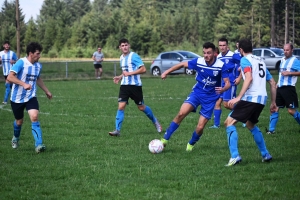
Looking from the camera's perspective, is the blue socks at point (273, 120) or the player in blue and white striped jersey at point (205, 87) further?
the blue socks at point (273, 120)

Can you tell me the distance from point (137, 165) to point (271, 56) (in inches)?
1242

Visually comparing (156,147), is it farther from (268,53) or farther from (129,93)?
(268,53)

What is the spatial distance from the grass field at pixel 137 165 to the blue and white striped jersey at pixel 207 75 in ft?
3.31

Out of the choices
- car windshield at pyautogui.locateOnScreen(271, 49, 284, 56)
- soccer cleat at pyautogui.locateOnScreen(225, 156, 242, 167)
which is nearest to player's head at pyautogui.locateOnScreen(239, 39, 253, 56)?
soccer cleat at pyautogui.locateOnScreen(225, 156, 242, 167)

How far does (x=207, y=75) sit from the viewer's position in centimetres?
964

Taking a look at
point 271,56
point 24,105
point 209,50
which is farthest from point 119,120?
point 271,56

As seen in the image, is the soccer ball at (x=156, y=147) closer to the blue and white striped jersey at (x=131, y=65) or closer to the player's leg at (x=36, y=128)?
the player's leg at (x=36, y=128)

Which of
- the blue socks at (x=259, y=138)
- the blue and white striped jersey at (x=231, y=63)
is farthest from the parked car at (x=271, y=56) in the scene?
the blue socks at (x=259, y=138)

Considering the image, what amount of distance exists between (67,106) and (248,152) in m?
9.26

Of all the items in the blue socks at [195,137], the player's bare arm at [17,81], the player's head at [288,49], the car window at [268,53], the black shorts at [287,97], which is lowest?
the blue socks at [195,137]

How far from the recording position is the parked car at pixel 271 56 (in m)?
38.3

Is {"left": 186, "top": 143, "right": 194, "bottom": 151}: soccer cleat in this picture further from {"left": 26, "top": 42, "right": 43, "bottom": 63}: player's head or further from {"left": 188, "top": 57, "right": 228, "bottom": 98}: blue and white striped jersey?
{"left": 26, "top": 42, "right": 43, "bottom": 63}: player's head

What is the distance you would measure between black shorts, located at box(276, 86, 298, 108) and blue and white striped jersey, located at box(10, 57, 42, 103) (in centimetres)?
498

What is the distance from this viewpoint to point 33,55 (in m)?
9.95
